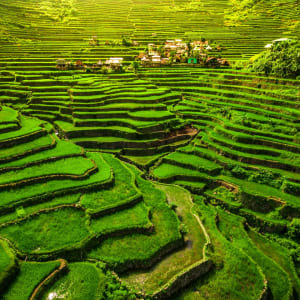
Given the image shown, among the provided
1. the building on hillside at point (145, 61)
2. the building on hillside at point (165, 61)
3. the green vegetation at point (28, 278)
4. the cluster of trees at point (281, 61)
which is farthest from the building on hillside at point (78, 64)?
the green vegetation at point (28, 278)

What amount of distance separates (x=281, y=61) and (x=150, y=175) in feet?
77.3

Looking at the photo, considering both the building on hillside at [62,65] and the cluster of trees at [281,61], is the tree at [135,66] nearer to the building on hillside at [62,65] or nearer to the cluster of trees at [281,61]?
the building on hillside at [62,65]

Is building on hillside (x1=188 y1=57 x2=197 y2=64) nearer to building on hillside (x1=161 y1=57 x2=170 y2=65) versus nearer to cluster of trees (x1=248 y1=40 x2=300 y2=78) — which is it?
building on hillside (x1=161 y1=57 x2=170 y2=65)

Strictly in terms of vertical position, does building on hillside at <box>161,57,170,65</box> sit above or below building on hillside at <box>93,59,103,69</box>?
above

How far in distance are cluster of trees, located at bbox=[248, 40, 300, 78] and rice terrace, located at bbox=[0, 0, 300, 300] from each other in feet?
0.51

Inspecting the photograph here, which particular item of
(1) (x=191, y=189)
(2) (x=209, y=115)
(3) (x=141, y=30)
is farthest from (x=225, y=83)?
(3) (x=141, y=30)

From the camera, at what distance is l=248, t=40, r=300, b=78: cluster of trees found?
30.1 metres

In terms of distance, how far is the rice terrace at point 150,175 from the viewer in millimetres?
11625

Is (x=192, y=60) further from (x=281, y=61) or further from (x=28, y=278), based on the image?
(x=28, y=278)

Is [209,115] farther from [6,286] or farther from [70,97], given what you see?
[6,286]

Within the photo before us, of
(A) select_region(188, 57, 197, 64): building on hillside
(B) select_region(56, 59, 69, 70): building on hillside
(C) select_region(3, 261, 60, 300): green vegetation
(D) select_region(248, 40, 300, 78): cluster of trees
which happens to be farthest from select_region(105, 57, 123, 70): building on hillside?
(C) select_region(3, 261, 60, 300): green vegetation

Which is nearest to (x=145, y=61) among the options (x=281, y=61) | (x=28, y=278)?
(x=281, y=61)

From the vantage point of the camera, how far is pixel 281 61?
3138 cm

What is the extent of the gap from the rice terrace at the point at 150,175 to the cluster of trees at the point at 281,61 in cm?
16
